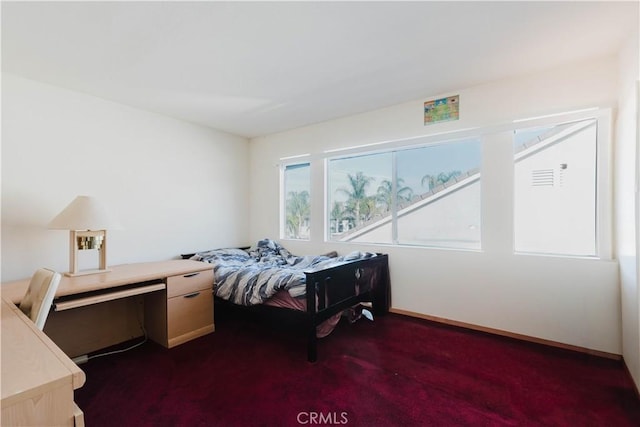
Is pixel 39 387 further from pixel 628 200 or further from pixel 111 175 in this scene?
pixel 628 200

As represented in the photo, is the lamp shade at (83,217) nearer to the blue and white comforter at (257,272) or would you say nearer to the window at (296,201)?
the blue and white comforter at (257,272)

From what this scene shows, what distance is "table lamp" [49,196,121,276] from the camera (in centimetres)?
231

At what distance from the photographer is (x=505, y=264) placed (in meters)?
2.67

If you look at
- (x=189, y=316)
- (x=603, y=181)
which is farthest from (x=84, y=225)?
(x=603, y=181)

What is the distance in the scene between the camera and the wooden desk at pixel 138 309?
2322 mm

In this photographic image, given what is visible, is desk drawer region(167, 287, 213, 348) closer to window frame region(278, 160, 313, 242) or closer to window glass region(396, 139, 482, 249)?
window frame region(278, 160, 313, 242)

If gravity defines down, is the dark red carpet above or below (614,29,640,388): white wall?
below

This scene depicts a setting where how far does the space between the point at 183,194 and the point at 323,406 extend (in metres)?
2.80

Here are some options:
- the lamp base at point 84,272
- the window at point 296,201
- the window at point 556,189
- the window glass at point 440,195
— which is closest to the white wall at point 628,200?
the window at point 556,189

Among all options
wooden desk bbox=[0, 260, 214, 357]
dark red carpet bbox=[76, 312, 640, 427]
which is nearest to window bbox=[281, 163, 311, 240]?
wooden desk bbox=[0, 260, 214, 357]

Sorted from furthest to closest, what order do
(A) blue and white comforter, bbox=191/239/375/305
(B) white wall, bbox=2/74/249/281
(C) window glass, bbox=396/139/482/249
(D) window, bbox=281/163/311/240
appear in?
(D) window, bbox=281/163/311/240
(C) window glass, bbox=396/139/482/249
(A) blue and white comforter, bbox=191/239/375/305
(B) white wall, bbox=2/74/249/281

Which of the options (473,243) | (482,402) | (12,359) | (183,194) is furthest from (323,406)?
(183,194)

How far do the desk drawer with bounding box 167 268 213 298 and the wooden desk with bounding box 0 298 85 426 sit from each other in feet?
5.18

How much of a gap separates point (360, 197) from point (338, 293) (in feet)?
4.64
